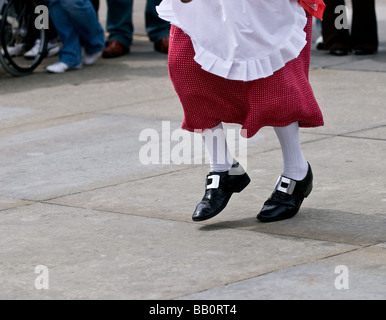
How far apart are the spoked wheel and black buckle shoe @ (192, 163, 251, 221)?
439cm

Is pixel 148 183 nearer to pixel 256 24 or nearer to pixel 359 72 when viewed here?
pixel 256 24

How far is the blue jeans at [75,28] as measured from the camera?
877 centimetres

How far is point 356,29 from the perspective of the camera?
8.75m

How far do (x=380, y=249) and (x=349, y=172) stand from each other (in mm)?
1269

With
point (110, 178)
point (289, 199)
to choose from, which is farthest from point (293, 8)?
point (110, 178)

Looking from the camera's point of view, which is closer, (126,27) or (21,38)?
(21,38)

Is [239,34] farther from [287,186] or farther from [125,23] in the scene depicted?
[125,23]

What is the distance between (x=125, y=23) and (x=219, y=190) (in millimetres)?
5675

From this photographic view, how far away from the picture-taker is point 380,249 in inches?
154

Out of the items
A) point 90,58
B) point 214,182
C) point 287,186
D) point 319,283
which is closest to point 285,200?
point 287,186

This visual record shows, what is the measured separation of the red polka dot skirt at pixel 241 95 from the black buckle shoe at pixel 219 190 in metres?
0.25

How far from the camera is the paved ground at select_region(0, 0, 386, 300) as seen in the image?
3637 millimetres

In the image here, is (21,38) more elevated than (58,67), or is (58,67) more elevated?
(21,38)

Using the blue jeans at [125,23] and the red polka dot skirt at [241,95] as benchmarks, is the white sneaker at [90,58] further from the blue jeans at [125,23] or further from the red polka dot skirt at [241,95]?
the red polka dot skirt at [241,95]
